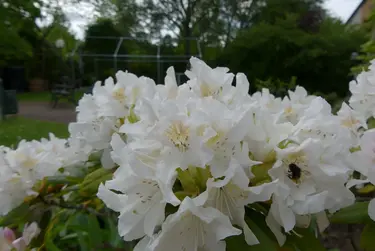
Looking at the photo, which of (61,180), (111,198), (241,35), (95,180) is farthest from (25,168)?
(241,35)

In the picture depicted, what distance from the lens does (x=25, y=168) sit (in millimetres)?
981

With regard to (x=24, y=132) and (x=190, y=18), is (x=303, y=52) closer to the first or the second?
(x=190, y=18)

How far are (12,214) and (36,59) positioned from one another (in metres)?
20.3

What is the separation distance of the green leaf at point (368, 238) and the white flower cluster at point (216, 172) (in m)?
0.08

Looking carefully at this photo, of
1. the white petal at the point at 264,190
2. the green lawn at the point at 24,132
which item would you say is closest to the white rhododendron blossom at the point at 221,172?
the white petal at the point at 264,190

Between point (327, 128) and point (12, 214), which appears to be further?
point (12, 214)

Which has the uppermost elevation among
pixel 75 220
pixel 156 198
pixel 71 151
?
pixel 156 198

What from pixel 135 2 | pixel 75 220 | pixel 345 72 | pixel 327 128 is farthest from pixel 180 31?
pixel 327 128

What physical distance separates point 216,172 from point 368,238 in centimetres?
29

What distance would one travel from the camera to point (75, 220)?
1.51 m

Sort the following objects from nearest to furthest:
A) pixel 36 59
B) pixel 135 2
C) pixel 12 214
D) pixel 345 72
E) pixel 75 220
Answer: pixel 12 214 < pixel 75 220 < pixel 345 72 < pixel 135 2 < pixel 36 59

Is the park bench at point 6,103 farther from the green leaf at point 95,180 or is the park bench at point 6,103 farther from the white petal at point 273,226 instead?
the white petal at point 273,226

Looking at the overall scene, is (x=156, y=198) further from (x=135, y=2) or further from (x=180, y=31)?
(x=135, y=2)

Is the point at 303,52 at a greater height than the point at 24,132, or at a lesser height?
greater
